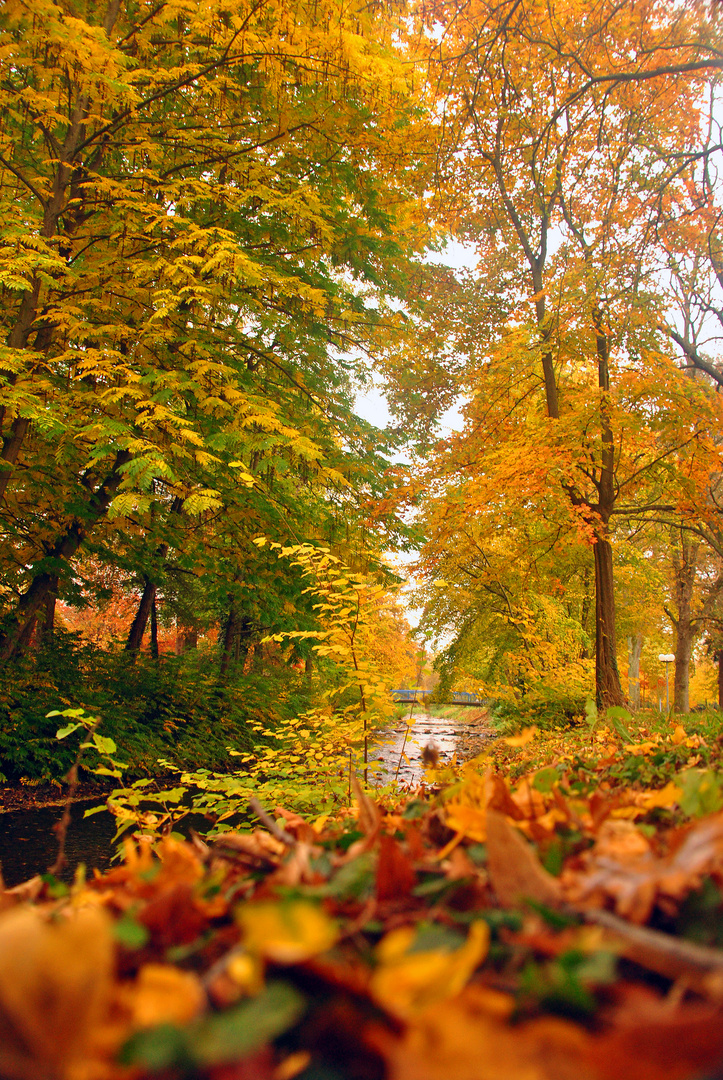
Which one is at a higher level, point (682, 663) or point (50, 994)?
point (682, 663)

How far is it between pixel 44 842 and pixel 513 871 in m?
6.45

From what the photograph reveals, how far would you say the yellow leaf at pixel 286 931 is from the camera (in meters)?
0.44

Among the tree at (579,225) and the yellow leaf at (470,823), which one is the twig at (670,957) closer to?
the yellow leaf at (470,823)

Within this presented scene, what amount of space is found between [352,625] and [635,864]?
3126 millimetres

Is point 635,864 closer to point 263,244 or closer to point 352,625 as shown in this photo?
point 352,625

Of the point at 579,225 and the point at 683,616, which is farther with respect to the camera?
the point at 683,616

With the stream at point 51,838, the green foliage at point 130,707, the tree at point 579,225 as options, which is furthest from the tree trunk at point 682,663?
the stream at point 51,838

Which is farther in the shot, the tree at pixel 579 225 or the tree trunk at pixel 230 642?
the tree trunk at pixel 230 642

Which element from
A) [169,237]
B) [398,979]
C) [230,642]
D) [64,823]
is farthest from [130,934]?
[230,642]

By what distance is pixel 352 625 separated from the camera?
3.83 metres

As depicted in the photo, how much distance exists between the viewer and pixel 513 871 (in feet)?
2.26

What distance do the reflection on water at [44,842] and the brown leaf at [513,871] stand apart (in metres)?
4.91

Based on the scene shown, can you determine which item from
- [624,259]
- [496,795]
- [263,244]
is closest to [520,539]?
[624,259]

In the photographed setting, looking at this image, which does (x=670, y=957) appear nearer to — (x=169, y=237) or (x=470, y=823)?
(x=470, y=823)
